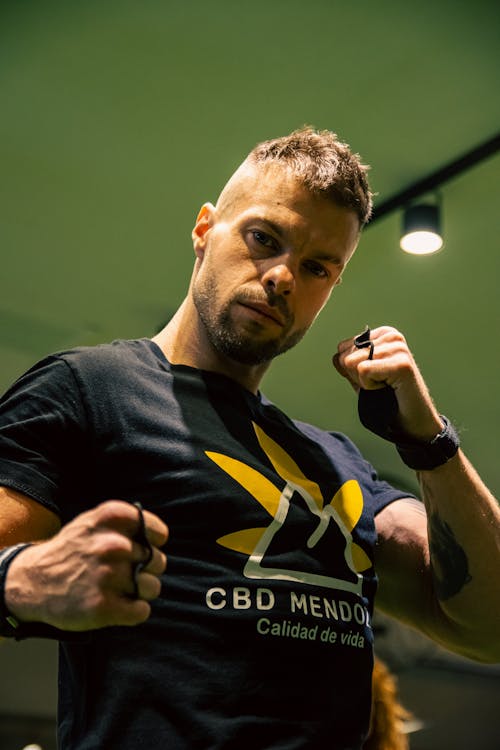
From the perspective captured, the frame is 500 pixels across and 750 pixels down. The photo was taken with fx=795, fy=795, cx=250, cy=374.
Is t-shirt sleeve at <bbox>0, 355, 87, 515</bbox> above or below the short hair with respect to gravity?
below

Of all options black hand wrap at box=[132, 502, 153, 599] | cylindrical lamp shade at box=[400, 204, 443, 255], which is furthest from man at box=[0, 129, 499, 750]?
cylindrical lamp shade at box=[400, 204, 443, 255]

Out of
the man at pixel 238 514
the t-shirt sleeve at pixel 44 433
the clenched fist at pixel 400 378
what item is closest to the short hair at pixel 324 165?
the man at pixel 238 514

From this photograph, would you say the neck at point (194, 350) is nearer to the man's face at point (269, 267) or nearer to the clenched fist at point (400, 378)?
the man's face at point (269, 267)

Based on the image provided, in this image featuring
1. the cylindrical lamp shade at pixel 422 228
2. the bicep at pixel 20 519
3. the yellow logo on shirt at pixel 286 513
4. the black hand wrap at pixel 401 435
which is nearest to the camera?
the bicep at pixel 20 519

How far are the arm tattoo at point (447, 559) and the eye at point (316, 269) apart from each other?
→ 390 mm

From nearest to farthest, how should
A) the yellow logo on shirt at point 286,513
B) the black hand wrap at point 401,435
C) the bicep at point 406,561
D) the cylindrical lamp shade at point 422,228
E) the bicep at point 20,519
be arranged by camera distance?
the bicep at point 20,519
the yellow logo on shirt at point 286,513
the black hand wrap at point 401,435
the bicep at point 406,561
the cylindrical lamp shade at point 422,228

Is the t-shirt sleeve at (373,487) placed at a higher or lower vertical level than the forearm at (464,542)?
higher

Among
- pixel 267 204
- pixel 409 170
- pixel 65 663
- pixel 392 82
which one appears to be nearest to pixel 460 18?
pixel 392 82

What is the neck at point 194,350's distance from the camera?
1183mm

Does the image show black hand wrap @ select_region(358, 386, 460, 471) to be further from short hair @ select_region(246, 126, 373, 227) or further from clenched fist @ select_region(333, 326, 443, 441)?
short hair @ select_region(246, 126, 373, 227)

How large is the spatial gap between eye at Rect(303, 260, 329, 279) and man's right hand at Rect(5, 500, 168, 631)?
2.10ft

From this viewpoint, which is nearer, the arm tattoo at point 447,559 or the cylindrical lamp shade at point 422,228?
the arm tattoo at point 447,559

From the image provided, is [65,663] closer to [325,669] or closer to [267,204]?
[325,669]

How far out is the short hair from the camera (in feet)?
3.90
